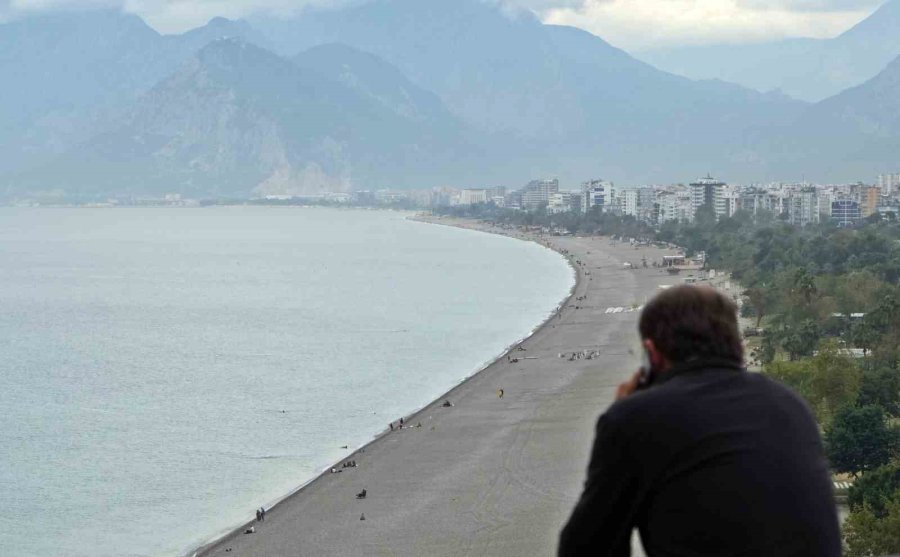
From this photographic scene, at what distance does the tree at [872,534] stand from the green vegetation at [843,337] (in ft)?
0.04

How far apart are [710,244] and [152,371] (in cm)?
5035

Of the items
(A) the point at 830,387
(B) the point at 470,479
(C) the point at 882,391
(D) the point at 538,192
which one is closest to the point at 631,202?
(D) the point at 538,192

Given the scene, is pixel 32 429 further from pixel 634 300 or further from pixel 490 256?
pixel 490 256

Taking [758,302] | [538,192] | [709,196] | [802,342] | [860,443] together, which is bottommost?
[538,192]

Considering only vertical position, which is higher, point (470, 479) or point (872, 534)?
point (872, 534)

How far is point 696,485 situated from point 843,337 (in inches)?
1336

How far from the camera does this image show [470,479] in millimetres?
22016

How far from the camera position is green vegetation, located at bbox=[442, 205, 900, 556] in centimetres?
1680

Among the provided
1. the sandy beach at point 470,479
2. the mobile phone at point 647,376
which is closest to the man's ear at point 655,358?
the mobile phone at point 647,376

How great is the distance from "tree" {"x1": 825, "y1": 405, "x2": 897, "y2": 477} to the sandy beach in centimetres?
374

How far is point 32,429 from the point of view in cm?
3022

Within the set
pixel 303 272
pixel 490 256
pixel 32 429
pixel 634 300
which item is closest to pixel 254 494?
pixel 32 429

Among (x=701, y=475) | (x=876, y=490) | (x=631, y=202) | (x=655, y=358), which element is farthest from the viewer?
(x=631, y=202)

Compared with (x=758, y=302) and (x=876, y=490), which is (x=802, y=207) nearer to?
(x=758, y=302)
